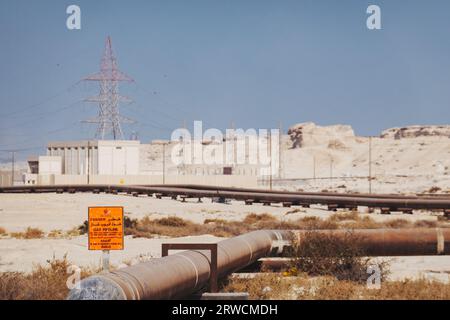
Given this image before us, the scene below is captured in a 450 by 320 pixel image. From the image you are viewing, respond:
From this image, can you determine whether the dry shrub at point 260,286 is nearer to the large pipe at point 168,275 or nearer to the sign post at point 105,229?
the large pipe at point 168,275

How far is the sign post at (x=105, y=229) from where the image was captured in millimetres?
8930

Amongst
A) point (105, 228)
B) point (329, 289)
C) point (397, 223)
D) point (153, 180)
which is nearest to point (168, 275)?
point (105, 228)

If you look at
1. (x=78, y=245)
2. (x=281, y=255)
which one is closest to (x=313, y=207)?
(x=78, y=245)

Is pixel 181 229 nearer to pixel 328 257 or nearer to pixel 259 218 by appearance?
pixel 259 218

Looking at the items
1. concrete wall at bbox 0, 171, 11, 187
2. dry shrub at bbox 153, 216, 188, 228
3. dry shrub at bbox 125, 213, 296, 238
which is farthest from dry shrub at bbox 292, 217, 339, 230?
concrete wall at bbox 0, 171, 11, 187

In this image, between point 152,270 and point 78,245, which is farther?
point 78,245

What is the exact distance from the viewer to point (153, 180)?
73.6m

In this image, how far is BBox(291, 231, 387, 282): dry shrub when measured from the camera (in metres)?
12.2

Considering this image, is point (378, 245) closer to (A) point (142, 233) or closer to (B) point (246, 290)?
(B) point (246, 290)

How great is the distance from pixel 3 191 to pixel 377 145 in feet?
369

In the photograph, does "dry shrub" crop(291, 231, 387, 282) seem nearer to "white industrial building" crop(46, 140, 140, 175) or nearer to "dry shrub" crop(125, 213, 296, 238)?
"dry shrub" crop(125, 213, 296, 238)

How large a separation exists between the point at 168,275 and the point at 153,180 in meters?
65.9

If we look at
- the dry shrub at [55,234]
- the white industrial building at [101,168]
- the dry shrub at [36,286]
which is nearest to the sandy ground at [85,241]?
the dry shrub at [55,234]

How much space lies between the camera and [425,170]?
11438cm
